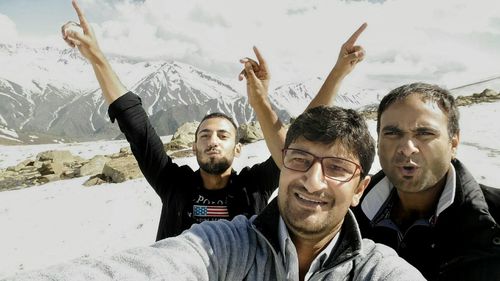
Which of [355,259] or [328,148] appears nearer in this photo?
[355,259]

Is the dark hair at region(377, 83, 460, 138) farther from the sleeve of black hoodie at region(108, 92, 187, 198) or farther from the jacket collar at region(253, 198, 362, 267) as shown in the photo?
the sleeve of black hoodie at region(108, 92, 187, 198)

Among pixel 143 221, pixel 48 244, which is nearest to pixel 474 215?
pixel 143 221

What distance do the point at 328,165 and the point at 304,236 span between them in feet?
1.47

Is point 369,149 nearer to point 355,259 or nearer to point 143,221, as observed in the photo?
point 355,259

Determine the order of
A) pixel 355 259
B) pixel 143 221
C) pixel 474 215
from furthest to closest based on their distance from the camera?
pixel 143 221
pixel 474 215
pixel 355 259

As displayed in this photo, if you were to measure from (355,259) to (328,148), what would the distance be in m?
0.66

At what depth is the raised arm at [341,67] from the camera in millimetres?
3871

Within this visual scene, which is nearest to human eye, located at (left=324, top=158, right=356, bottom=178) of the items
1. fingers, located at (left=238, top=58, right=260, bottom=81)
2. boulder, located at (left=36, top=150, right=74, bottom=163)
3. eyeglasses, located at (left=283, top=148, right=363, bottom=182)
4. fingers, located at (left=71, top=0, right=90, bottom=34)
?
eyeglasses, located at (left=283, top=148, right=363, bottom=182)

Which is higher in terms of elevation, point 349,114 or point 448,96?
point 448,96

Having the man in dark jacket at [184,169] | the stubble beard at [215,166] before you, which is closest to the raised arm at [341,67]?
the man in dark jacket at [184,169]

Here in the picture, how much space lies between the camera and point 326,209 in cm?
221

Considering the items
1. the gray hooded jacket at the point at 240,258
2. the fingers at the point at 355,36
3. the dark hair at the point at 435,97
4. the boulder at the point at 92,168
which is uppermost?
the fingers at the point at 355,36

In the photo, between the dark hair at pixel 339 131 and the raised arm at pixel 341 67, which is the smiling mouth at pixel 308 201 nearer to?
the dark hair at pixel 339 131

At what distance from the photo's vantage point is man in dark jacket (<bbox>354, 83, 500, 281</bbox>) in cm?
258
